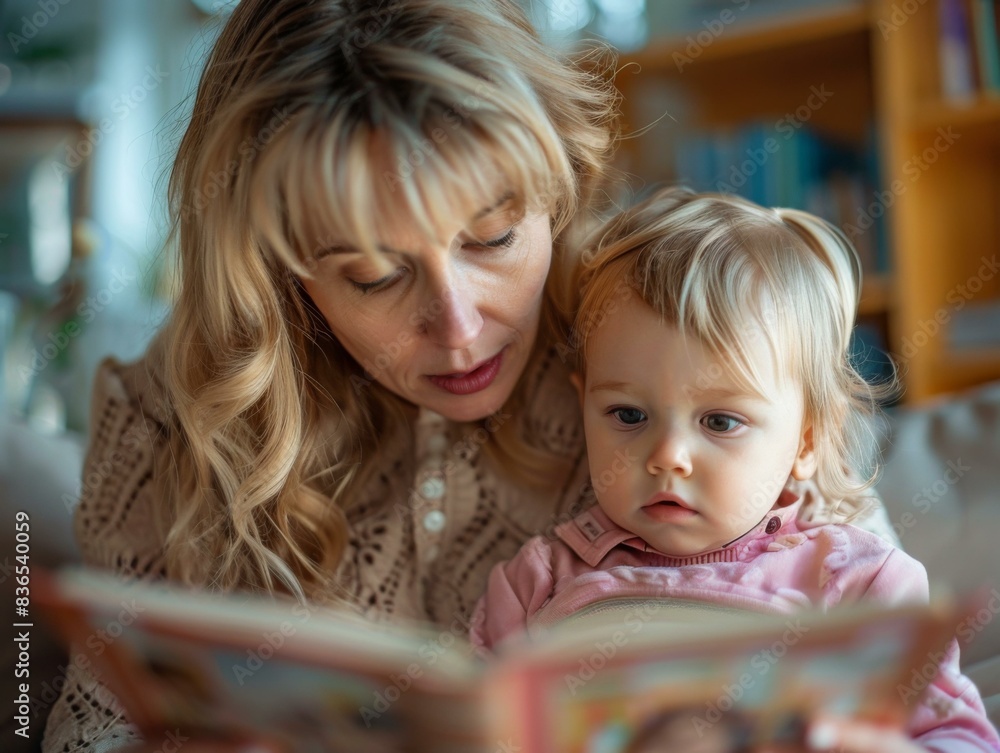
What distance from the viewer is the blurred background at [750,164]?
2047 millimetres

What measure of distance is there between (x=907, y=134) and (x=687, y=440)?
4.97 feet

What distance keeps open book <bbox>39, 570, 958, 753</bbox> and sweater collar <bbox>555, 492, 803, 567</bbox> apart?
9.6 inches

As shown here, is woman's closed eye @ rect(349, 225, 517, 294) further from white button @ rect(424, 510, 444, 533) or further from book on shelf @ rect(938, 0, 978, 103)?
book on shelf @ rect(938, 0, 978, 103)

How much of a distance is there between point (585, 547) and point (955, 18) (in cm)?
166

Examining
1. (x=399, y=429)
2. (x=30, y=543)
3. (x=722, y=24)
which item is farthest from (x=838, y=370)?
(x=722, y=24)

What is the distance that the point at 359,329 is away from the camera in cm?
104

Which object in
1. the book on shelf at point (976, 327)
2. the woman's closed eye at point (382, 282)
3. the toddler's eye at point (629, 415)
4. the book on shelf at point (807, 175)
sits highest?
the book on shelf at point (807, 175)

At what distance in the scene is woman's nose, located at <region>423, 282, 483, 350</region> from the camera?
3.15ft

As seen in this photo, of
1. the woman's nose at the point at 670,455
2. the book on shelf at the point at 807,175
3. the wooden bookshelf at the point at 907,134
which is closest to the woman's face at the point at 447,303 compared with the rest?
the woman's nose at the point at 670,455

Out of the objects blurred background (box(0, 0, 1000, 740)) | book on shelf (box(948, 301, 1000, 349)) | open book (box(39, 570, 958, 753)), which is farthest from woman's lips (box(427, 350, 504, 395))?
book on shelf (box(948, 301, 1000, 349))

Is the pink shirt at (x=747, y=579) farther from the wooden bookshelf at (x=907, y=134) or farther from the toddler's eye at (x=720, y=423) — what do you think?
the wooden bookshelf at (x=907, y=134)

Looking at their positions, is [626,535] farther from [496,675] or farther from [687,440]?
[496,675]

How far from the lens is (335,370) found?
119 cm

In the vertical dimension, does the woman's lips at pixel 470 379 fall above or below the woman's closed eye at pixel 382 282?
below
